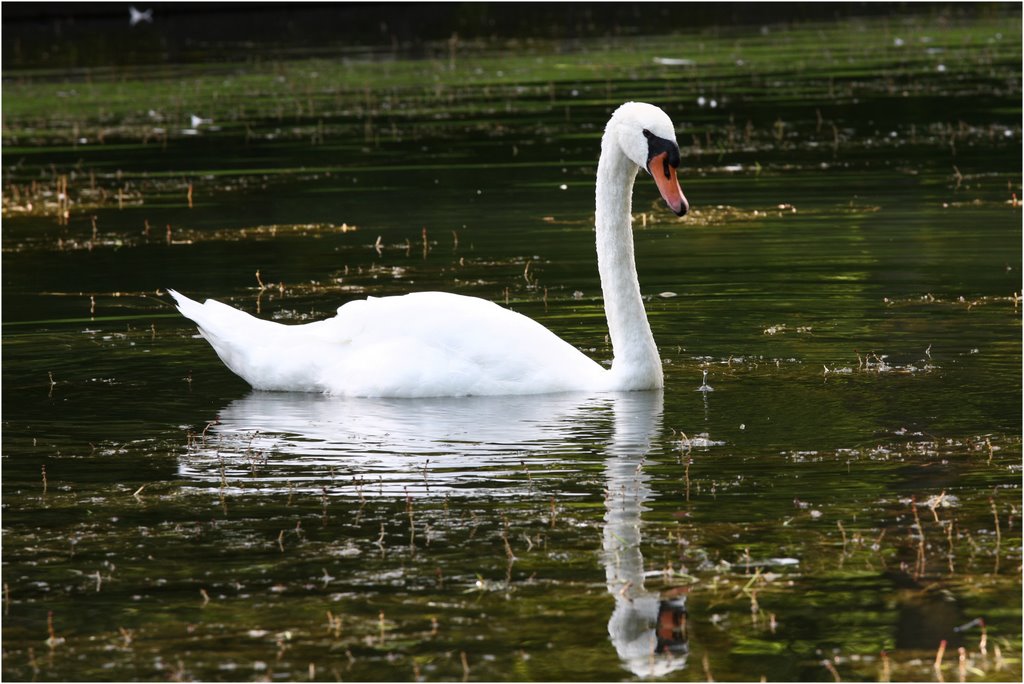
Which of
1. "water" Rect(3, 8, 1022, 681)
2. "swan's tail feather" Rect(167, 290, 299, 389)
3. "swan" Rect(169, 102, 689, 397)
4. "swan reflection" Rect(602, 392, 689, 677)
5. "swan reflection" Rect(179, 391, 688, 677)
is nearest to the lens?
"swan reflection" Rect(602, 392, 689, 677)

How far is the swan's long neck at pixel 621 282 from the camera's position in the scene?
10352mm

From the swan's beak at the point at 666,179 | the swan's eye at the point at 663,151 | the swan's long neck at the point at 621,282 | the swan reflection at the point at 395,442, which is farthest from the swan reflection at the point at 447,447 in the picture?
the swan's eye at the point at 663,151

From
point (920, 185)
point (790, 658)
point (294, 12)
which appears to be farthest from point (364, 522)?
A: point (294, 12)

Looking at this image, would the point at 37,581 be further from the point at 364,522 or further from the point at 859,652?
the point at 859,652

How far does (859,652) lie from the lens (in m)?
6.02

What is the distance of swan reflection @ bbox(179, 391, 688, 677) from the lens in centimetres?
796

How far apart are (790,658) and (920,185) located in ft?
47.1

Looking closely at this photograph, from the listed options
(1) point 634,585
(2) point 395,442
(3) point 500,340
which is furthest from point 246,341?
(1) point 634,585

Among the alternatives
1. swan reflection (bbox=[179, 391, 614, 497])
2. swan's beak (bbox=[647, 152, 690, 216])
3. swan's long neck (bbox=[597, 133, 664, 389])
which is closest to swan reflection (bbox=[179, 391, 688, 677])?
swan reflection (bbox=[179, 391, 614, 497])

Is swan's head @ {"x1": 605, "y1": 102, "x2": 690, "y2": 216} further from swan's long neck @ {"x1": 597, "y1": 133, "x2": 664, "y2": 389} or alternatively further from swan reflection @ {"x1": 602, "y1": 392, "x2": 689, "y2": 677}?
swan reflection @ {"x1": 602, "y1": 392, "x2": 689, "y2": 677}

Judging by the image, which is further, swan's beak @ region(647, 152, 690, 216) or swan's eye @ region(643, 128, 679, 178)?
swan's eye @ region(643, 128, 679, 178)

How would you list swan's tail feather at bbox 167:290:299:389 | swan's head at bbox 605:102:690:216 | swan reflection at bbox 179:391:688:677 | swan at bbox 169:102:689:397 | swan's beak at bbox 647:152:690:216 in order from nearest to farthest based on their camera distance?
swan reflection at bbox 179:391:688:677, swan's beak at bbox 647:152:690:216, swan's head at bbox 605:102:690:216, swan at bbox 169:102:689:397, swan's tail feather at bbox 167:290:299:389

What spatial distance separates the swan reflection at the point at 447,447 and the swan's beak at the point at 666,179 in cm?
109

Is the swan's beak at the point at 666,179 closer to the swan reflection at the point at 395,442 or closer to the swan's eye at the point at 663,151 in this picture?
the swan's eye at the point at 663,151
